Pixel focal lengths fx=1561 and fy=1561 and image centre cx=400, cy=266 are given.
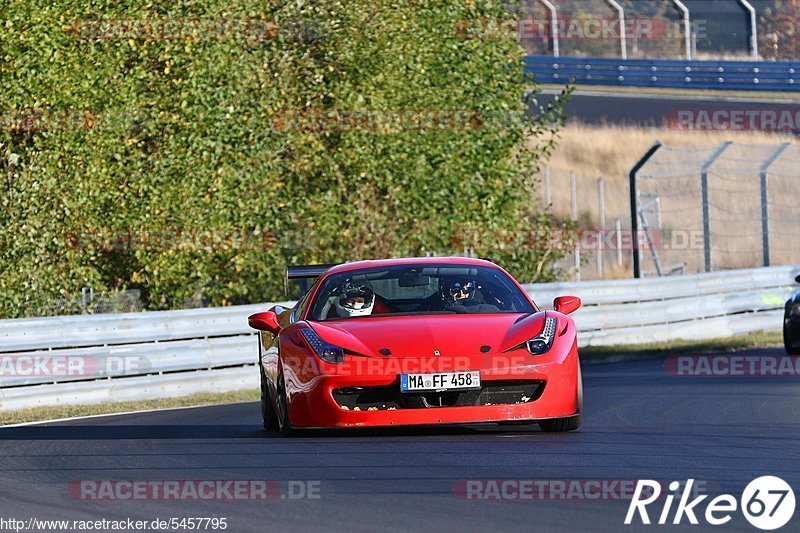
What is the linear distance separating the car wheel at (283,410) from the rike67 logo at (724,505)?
130 inches

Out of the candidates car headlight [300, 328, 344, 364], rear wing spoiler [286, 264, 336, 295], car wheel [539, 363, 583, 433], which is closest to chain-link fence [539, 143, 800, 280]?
rear wing spoiler [286, 264, 336, 295]

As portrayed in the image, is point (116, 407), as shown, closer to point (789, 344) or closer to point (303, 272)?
point (303, 272)

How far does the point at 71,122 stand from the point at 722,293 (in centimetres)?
932

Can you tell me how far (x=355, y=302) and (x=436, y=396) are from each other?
1.46 metres

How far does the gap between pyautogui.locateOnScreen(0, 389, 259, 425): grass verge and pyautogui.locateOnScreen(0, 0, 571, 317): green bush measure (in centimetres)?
499

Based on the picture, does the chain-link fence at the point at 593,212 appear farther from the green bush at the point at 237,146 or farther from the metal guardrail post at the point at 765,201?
the green bush at the point at 237,146

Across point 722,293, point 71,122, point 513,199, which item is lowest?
point 722,293

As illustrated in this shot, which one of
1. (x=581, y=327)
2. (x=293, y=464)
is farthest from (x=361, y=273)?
(x=581, y=327)

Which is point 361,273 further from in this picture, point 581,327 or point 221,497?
point 581,327

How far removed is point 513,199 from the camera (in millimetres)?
22516

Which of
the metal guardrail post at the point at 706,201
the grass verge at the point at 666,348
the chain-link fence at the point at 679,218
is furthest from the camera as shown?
the chain-link fence at the point at 679,218

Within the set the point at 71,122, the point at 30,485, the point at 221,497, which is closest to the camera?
the point at 221,497

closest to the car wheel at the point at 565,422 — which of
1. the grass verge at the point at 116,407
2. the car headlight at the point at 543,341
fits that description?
the car headlight at the point at 543,341

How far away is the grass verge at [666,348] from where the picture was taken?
19672 mm
